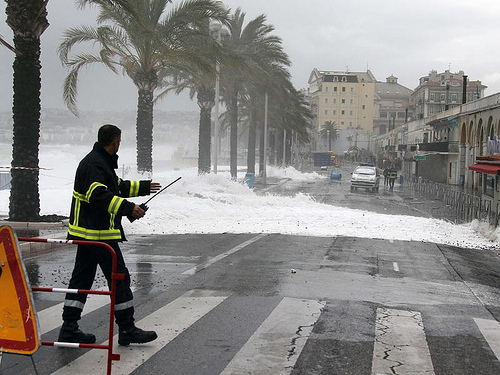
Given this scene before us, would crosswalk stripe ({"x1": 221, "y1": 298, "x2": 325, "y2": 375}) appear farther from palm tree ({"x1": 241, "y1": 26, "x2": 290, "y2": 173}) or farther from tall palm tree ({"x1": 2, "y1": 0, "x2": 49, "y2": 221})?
palm tree ({"x1": 241, "y1": 26, "x2": 290, "y2": 173})

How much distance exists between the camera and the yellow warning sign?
461 centimetres

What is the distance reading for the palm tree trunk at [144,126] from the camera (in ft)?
84.5

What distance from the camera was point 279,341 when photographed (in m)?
5.81

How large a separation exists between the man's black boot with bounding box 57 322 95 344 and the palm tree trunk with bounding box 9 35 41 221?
1031 cm

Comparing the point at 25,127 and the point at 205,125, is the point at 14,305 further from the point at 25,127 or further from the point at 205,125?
the point at 205,125

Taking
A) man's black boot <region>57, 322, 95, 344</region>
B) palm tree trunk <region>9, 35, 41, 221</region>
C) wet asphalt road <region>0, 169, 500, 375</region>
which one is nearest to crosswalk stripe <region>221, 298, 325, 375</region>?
wet asphalt road <region>0, 169, 500, 375</region>

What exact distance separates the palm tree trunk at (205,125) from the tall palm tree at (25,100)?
21010 millimetres

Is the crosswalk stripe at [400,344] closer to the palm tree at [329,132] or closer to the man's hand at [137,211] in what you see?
the man's hand at [137,211]

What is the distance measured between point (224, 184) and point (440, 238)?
16.9 metres

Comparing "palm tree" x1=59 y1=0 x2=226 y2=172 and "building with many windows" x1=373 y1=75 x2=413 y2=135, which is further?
"building with many windows" x1=373 y1=75 x2=413 y2=135

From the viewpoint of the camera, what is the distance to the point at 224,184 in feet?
103

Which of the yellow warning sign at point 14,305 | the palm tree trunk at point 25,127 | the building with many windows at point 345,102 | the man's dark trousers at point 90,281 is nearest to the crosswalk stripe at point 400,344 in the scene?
the man's dark trousers at point 90,281

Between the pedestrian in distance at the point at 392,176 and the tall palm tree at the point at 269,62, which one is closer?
the tall palm tree at the point at 269,62

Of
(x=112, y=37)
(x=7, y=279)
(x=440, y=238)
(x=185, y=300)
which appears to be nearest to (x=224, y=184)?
(x=112, y=37)
